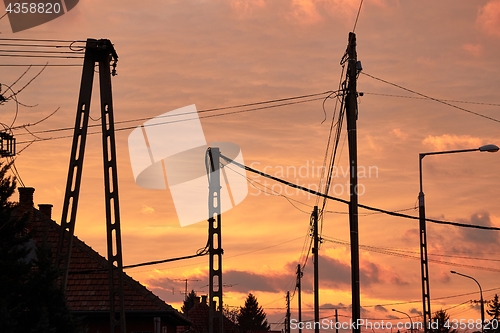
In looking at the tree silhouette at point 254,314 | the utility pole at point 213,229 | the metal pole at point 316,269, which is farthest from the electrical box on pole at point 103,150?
the tree silhouette at point 254,314

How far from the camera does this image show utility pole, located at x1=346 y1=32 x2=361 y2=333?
2112 cm

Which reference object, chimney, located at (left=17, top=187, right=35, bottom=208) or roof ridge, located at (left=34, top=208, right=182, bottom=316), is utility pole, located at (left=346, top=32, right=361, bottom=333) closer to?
roof ridge, located at (left=34, top=208, right=182, bottom=316)

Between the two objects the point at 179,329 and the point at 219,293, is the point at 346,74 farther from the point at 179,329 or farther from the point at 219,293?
the point at 179,329

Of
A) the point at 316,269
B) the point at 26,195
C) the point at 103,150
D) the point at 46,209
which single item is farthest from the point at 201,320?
Answer: the point at 103,150

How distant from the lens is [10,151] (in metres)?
19.5

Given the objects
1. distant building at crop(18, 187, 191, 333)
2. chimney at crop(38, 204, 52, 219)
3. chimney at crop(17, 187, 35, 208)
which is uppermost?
chimney at crop(17, 187, 35, 208)

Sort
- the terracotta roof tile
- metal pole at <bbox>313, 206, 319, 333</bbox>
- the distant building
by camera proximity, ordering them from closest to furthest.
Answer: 1. the distant building
2. the terracotta roof tile
3. metal pole at <bbox>313, 206, 319, 333</bbox>

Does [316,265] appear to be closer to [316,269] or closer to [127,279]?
[316,269]

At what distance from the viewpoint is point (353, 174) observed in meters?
21.5

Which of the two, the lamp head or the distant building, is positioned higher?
the lamp head

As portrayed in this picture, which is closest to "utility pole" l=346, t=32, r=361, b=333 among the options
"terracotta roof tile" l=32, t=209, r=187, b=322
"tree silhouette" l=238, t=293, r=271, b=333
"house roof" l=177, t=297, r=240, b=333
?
"terracotta roof tile" l=32, t=209, r=187, b=322

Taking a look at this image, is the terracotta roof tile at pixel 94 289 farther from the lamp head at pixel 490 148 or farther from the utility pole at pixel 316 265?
the lamp head at pixel 490 148

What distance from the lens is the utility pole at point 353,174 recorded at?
2112 cm

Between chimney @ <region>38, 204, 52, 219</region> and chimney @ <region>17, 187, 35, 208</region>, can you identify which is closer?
chimney @ <region>17, 187, 35, 208</region>
